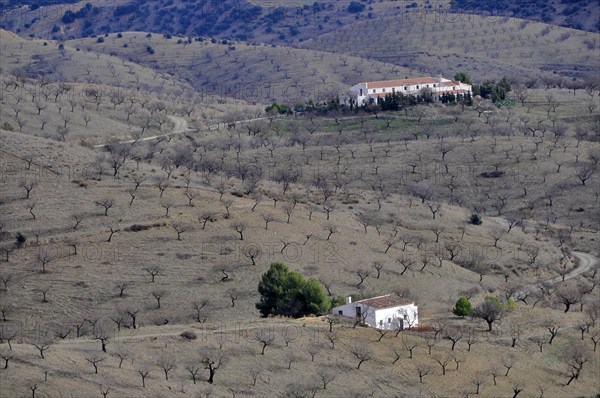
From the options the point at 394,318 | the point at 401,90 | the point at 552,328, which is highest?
the point at 394,318

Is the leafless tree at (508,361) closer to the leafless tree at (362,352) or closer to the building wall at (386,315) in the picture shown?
the building wall at (386,315)

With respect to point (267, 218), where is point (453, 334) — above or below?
below

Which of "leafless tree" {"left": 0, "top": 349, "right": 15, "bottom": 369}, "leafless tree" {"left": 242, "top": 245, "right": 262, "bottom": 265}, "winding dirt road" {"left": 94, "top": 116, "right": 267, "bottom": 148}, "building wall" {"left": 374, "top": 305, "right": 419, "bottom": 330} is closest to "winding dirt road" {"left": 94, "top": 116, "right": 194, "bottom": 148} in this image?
"winding dirt road" {"left": 94, "top": 116, "right": 267, "bottom": 148}

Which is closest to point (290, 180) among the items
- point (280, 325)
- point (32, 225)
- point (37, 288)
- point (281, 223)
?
point (281, 223)

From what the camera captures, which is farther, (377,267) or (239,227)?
(239,227)

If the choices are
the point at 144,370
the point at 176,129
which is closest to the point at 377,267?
the point at 144,370

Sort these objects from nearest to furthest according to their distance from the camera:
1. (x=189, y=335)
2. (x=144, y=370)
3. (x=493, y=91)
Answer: (x=144, y=370) < (x=189, y=335) < (x=493, y=91)

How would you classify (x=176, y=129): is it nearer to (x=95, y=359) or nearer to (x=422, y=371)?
(x=422, y=371)

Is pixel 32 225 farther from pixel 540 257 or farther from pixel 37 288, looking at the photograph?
pixel 540 257
